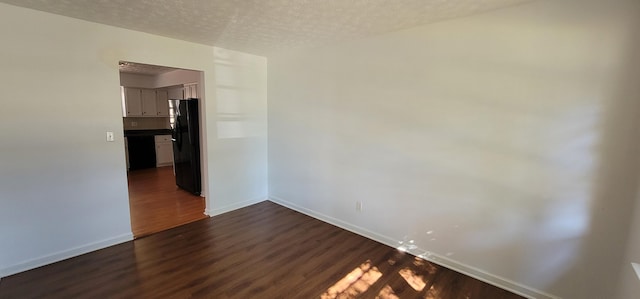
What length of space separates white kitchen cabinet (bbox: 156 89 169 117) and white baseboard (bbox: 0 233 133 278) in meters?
4.96

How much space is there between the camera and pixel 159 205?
4.18m

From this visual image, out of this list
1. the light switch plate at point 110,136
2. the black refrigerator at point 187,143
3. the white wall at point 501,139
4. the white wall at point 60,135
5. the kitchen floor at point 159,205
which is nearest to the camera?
the white wall at point 501,139

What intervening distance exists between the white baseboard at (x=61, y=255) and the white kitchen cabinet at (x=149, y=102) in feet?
15.8

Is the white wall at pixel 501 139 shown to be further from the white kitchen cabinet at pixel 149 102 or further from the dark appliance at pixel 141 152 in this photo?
the white kitchen cabinet at pixel 149 102

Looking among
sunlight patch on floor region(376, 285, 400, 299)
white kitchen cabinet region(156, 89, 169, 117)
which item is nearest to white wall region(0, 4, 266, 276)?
sunlight patch on floor region(376, 285, 400, 299)

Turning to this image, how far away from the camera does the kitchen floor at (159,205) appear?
348 centimetres

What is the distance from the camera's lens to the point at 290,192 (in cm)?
421

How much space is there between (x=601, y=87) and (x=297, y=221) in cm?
322

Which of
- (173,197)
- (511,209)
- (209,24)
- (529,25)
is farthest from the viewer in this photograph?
(173,197)

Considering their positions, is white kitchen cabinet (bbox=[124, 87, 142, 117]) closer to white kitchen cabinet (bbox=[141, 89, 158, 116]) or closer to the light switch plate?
white kitchen cabinet (bbox=[141, 89, 158, 116])

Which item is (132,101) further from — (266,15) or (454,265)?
(454,265)

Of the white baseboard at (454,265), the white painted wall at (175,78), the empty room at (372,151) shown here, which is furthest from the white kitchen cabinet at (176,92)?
the white baseboard at (454,265)

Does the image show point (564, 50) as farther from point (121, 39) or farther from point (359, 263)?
point (121, 39)

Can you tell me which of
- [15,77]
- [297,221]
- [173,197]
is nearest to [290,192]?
[297,221]
